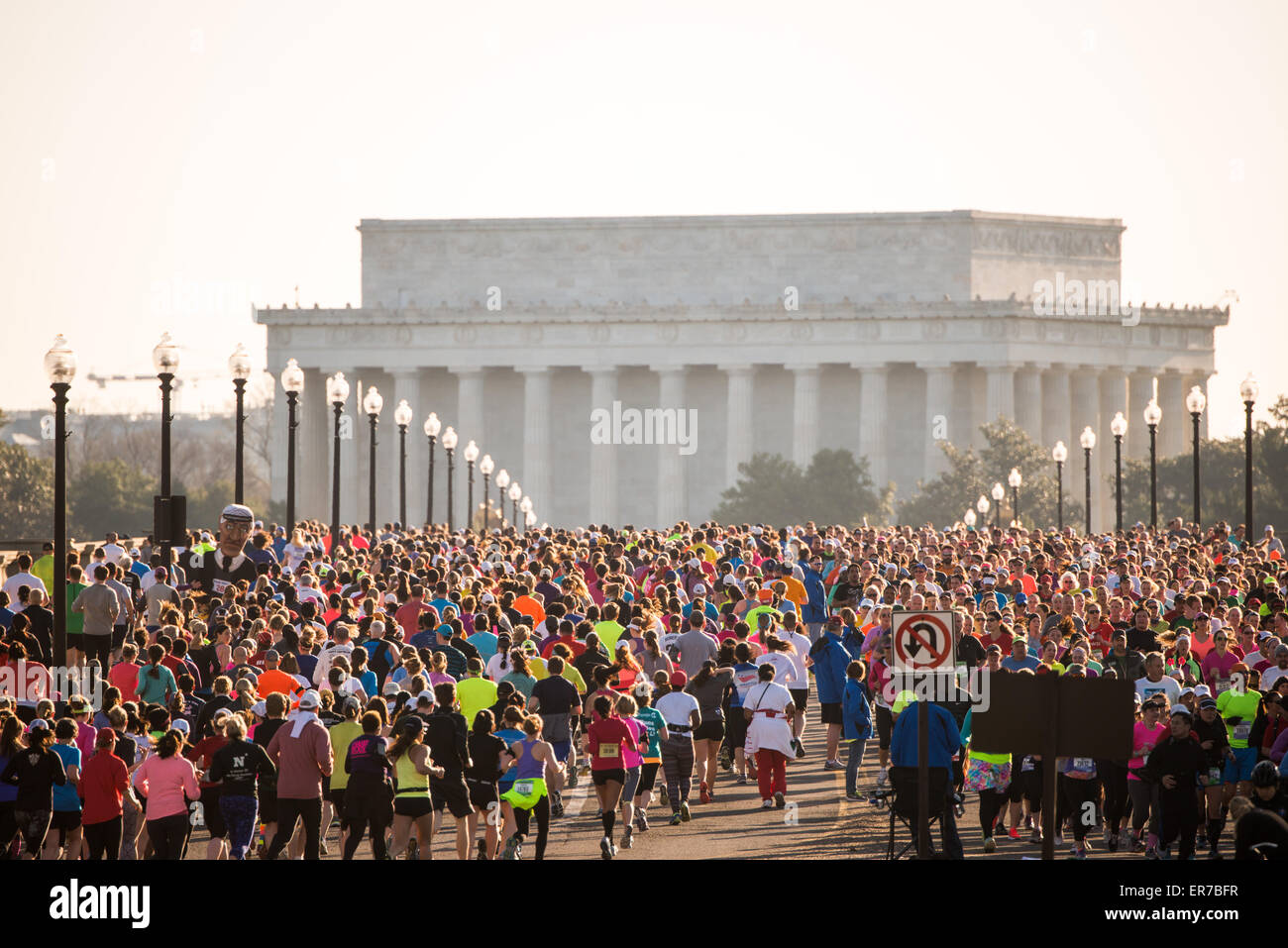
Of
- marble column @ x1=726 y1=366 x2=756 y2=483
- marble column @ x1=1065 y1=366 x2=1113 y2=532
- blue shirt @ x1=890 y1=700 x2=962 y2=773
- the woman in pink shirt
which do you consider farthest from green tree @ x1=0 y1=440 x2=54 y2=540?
blue shirt @ x1=890 y1=700 x2=962 y2=773

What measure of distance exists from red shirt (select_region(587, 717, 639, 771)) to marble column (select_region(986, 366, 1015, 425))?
7017 cm

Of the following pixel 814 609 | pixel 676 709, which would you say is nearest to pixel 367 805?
pixel 676 709

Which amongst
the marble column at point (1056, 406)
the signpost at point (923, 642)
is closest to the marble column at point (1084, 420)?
the marble column at point (1056, 406)

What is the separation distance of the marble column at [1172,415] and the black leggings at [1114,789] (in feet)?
241

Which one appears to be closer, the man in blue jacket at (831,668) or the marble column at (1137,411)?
the man in blue jacket at (831,668)

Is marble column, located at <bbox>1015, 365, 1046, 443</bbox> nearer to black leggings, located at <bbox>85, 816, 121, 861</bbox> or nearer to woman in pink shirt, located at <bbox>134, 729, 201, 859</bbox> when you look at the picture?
woman in pink shirt, located at <bbox>134, 729, 201, 859</bbox>

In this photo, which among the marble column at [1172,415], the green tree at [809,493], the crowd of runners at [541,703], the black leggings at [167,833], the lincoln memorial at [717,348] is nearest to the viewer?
the black leggings at [167,833]

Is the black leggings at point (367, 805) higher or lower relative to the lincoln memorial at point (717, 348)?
lower

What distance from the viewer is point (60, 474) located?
67.2ft

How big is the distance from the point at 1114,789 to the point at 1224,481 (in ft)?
178

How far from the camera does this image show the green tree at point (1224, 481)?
66.5 metres

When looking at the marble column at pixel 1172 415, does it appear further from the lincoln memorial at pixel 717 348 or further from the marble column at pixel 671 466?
the marble column at pixel 671 466
